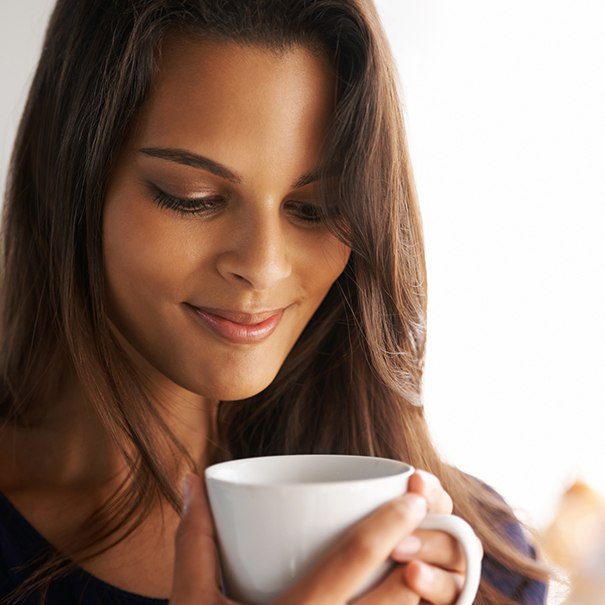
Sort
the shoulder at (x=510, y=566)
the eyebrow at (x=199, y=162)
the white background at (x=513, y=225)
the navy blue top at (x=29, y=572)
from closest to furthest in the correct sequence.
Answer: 1. the eyebrow at (x=199, y=162)
2. the navy blue top at (x=29, y=572)
3. the shoulder at (x=510, y=566)
4. the white background at (x=513, y=225)

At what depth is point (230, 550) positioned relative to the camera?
25.6 inches

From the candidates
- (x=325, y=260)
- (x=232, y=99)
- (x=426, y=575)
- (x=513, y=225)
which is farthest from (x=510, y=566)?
(x=513, y=225)

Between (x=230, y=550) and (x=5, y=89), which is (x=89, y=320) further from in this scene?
(x=5, y=89)

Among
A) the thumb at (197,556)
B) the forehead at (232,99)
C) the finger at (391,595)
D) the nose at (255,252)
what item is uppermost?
the forehead at (232,99)

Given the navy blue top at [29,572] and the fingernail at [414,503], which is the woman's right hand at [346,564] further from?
the navy blue top at [29,572]

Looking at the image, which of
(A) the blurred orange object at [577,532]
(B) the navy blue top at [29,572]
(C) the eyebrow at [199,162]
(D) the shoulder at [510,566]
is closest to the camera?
(C) the eyebrow at [199,162]

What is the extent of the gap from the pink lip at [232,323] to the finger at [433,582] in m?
0.41

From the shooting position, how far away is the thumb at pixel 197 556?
67 centimetres

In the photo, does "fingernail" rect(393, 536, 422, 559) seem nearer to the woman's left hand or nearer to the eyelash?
the woman's left hand

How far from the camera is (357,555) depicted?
1.98ft

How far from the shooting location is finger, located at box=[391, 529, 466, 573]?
0.64 m

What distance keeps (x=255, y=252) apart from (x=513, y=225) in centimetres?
114

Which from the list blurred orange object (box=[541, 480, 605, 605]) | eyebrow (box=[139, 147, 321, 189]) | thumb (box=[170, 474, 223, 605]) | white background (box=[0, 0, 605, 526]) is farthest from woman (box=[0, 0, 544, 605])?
blurred orange object (box=[541, 480, 605, 605])

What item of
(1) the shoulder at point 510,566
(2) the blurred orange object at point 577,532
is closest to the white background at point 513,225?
(2) the blurred orange object at point 577,532
